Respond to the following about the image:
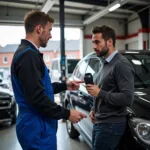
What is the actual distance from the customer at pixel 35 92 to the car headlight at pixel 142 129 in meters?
0.53

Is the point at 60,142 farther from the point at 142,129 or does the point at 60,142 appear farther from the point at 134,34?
the point at 134,34

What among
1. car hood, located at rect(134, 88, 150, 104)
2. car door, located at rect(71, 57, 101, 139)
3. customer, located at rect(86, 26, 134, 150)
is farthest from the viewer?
car door, located at rect(71, 57, 101, 139)

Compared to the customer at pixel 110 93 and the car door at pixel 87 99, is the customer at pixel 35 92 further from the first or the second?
the car door at pixel 87 99

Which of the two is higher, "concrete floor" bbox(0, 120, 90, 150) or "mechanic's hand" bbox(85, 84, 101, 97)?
"mechanic's hand" bbox(85, 84, 101, 97)

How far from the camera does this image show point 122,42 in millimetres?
12305

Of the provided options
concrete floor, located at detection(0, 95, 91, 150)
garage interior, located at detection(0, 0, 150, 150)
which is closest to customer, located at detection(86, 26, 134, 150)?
concrete floor, located at detection(0, 95, 91, 150)

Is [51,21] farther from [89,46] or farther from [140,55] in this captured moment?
[89,46]

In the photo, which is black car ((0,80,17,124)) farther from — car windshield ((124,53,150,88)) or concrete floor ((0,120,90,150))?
car windshield ((124,53,150,88))

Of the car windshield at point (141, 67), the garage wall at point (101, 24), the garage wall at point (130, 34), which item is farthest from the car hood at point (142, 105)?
the garage wall at point (101, 24)

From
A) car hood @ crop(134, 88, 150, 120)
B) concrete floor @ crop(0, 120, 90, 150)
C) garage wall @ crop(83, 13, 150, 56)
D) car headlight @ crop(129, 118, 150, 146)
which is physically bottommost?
concrete floor @ crop(0, 120, 90, 150)

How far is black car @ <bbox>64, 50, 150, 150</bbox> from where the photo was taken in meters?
1.83

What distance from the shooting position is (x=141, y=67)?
2840 millimetres

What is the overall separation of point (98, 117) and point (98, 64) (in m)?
1.12

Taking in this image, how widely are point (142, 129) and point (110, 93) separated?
0.39 metres
